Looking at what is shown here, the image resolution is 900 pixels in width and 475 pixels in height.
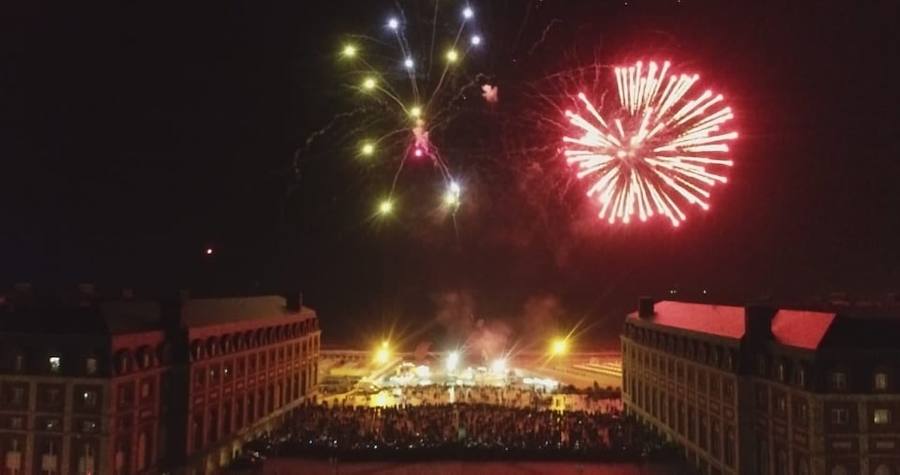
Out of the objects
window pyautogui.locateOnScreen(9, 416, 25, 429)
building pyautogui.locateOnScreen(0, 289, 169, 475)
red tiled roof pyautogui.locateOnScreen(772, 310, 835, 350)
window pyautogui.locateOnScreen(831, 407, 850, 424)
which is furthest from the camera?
window pyautogui.locateOnScreen(9, 416, 25, 429)

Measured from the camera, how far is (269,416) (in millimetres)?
48219

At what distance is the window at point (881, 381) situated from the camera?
28.7 meters

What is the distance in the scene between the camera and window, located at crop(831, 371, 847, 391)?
2861 centimetres

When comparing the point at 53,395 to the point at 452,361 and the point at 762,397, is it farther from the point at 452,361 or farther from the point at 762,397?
the point at 452,361

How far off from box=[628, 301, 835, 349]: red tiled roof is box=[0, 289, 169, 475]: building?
27.3 meters

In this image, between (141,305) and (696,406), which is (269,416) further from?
(696,406)

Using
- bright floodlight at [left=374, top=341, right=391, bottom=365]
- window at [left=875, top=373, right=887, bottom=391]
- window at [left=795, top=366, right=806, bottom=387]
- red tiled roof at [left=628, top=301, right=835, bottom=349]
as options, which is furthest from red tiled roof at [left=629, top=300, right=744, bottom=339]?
bright floodlight at [left=374, top=341, right=391, bottom=365]

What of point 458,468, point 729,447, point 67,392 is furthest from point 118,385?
point 729,447

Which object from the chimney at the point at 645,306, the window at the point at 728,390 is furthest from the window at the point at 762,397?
the chimney at the point at 645,306

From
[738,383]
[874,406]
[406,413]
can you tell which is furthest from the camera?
[406,413]

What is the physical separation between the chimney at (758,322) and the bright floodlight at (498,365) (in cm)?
4055

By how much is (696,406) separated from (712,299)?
4059cm

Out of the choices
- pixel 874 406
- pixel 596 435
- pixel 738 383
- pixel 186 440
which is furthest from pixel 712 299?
pixel 186 440

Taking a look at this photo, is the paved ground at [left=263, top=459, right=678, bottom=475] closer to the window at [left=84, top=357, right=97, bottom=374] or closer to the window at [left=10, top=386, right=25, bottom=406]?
the window at [left=84, top=357, right=97, bottom=374]
